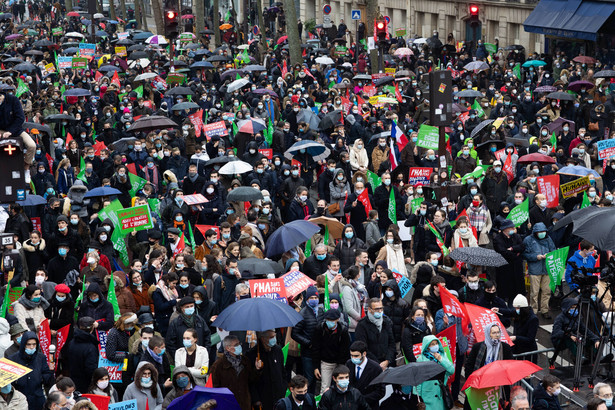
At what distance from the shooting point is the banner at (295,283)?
39.9 feet

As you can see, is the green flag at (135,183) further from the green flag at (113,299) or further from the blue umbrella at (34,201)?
the green flag at (113,299)

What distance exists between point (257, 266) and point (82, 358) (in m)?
2.75

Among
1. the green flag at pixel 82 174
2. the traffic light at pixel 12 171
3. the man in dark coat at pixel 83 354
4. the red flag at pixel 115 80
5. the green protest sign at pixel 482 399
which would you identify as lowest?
the green protest sign at pixel 482 399

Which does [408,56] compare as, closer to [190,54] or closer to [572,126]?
[190,54]

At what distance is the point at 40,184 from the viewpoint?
18438 mm

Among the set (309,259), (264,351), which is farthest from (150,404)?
(309,259)

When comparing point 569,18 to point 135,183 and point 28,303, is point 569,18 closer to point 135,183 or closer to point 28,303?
point 135,183

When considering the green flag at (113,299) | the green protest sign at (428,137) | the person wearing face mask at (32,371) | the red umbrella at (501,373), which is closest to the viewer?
the red umbrella at (501,373)

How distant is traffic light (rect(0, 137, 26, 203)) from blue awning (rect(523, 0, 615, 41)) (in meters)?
26.8

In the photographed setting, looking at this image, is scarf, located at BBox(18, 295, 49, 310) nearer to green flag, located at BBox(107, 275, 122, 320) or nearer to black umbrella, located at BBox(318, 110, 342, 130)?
green flag, located at BBox(107, 275, 122, 320)

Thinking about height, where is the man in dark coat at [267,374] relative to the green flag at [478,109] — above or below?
below

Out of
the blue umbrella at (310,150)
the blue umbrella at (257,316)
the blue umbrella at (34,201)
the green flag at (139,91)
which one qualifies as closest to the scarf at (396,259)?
the blue umbrella at (257,316)

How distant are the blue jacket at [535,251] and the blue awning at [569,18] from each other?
21754mm

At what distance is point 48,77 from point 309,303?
23.4 metres
